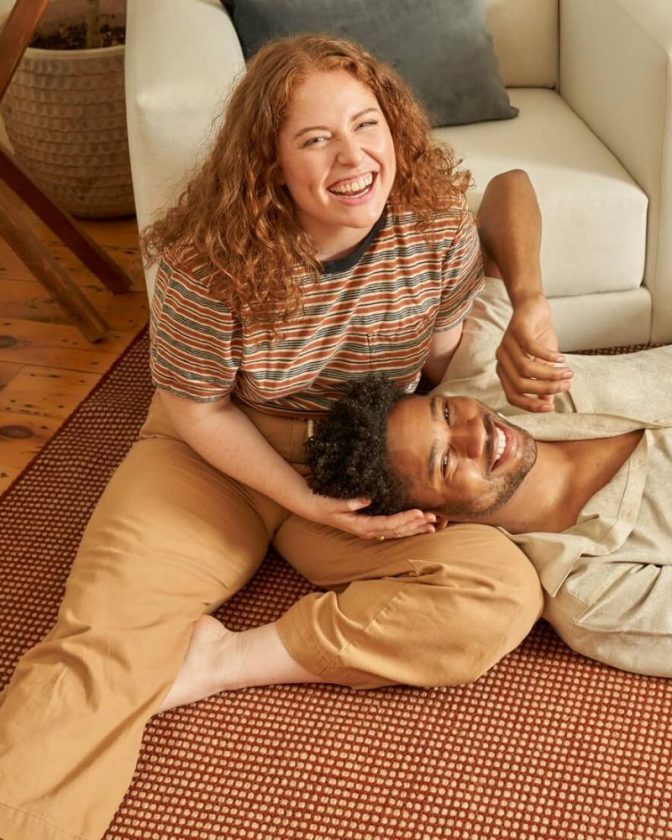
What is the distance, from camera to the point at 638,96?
2.08 m

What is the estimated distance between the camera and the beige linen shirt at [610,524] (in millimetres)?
1630

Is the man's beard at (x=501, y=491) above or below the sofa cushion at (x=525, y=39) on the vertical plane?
below

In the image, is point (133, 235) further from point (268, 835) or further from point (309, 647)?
point (268, 835)

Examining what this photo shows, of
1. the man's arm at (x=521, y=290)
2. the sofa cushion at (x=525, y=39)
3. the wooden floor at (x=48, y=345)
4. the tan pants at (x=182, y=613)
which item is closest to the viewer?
the tan pants at (x=182, y=613)

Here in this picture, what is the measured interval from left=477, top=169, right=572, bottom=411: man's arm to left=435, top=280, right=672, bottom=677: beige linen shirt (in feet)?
0.42

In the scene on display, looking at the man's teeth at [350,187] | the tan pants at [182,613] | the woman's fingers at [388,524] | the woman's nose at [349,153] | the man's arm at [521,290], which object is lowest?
the tan pants at [182,613]

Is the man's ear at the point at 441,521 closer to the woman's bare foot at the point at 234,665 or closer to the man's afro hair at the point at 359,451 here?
the man's afro hair at the point at 359,451

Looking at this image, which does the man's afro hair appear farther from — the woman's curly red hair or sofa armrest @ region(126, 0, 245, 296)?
sofa armrest @ region(126, 0, 245, 296)

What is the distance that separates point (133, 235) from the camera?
2988mm

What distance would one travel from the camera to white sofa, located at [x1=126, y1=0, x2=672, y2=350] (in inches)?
75.2

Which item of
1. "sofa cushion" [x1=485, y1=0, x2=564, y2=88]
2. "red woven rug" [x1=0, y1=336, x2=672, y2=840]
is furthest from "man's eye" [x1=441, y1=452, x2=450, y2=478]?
"sofa cushion" [x1=485, y1=0, x2=564, y2=88]

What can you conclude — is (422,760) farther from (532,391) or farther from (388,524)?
(532,391)

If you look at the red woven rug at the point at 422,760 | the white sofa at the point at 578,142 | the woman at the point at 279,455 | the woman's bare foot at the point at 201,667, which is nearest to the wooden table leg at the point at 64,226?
the white sofa at the point at 578,142

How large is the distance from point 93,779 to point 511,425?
80 centimetres
